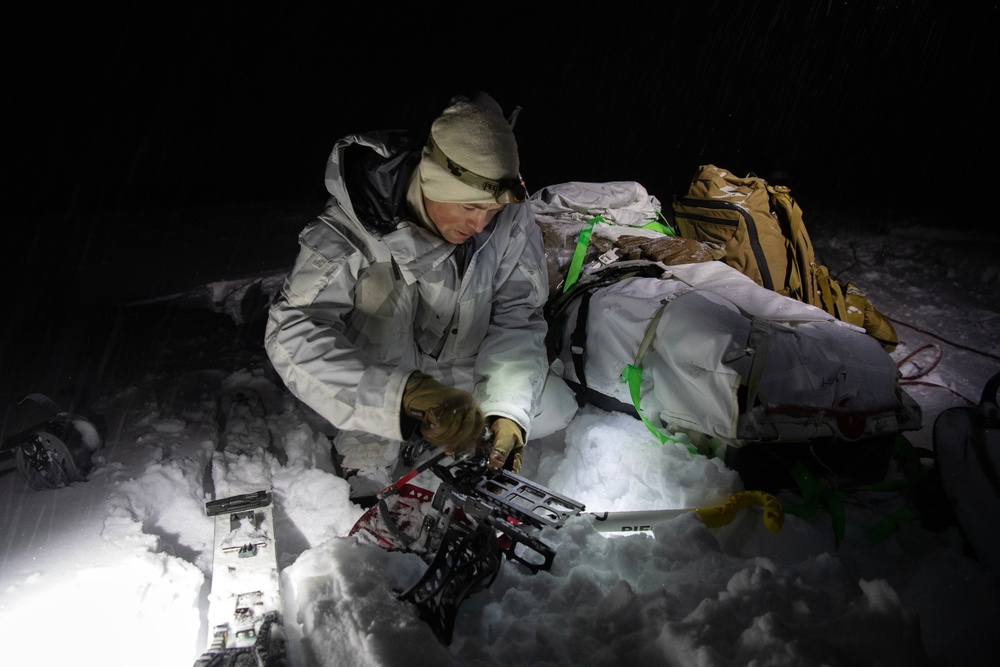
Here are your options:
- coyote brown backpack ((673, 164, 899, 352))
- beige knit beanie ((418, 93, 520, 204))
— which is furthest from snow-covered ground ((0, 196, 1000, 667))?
beige knit beanie ((418, 93, 520, 204))

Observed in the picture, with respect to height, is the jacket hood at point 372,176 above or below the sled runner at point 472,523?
above

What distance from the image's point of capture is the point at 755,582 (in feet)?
5.28

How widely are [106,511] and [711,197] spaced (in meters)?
3.86

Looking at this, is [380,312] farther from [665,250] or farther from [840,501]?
[840,501]

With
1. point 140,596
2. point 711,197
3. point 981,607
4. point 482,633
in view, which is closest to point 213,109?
point 711,197

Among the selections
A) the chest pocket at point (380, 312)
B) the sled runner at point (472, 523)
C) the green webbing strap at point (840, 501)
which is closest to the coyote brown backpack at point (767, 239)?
the green webbing strap at point (840, 501)

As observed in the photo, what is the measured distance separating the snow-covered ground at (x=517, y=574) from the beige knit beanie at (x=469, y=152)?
4.36ft

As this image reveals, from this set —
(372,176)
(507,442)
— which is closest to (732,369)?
(507,442)

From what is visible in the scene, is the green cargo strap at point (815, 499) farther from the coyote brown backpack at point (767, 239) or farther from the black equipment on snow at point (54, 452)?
the black equipment on snow at point (54, 452)

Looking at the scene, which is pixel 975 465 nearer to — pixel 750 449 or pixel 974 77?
pixel 750 449

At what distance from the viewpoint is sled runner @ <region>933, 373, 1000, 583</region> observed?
6.59ft

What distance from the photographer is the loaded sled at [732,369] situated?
230 centimetres

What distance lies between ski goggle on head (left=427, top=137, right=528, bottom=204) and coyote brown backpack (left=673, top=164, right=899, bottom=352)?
2.14 m

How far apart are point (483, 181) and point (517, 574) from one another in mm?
1417
